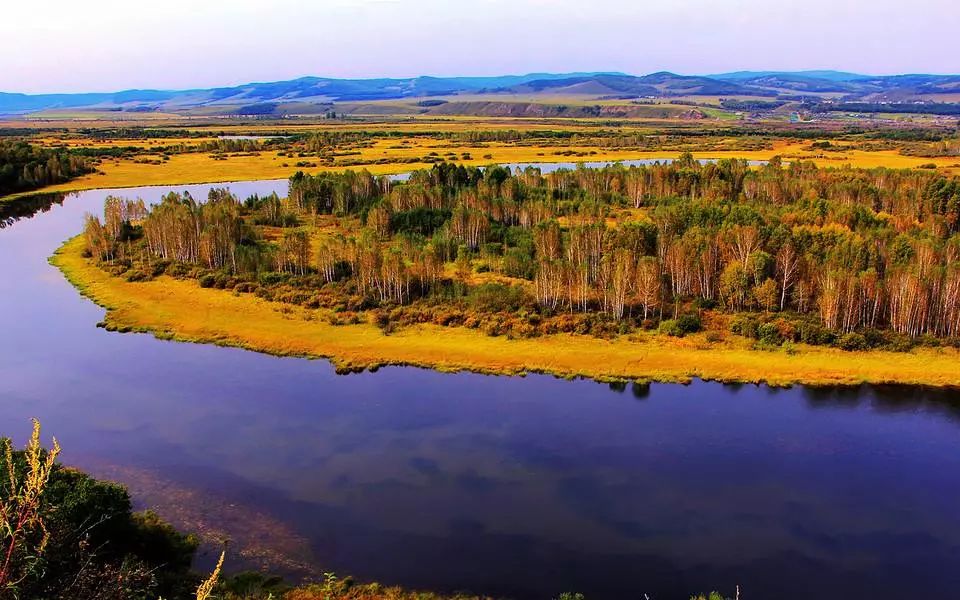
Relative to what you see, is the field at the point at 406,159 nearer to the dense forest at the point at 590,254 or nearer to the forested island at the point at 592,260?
the dense forest at the point at 590,254

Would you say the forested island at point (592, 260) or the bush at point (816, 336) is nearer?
the bush at point (816, 336)

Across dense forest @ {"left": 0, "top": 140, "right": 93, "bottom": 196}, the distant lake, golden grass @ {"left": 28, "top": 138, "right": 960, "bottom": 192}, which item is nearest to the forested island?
the distant lake

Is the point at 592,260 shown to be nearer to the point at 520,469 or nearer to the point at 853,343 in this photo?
the point at 853,343

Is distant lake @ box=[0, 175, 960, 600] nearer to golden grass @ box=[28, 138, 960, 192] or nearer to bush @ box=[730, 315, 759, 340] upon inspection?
bush @ box=[730, 315, 759, 340]

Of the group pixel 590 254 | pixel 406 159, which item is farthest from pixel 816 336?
pixel 406 159

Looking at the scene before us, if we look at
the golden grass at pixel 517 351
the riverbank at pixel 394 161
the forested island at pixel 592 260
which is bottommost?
the golden grass at pixel 517 351

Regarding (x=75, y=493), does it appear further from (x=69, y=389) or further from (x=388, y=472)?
(x=69, y=389)

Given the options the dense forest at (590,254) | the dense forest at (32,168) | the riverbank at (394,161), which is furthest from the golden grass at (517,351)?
the dense forest at (32,168)
